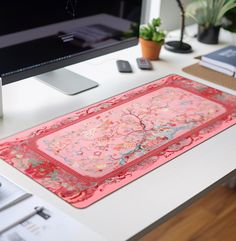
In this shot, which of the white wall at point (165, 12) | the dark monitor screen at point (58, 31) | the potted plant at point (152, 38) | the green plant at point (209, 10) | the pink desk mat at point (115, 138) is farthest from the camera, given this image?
the white wall at point (165, 12)

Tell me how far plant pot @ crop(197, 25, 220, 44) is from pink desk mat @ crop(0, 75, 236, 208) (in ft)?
1.57

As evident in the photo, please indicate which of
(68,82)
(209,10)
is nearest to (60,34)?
(68,82)

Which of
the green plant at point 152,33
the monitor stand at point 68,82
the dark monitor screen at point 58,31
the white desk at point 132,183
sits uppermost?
the dark monitor screen at point 58,31

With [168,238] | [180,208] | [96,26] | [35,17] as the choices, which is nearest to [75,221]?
[180,208]

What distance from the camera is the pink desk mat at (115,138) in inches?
40.8

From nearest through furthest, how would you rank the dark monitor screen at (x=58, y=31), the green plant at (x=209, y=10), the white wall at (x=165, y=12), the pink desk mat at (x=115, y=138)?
the pink desk mat at (x=115, y=138) < the dark monitor screen at (x=58, y=31) < the green plant at (x=209, y=10) < the white wall at (x=165, y=12)

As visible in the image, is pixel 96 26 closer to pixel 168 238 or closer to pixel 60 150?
pixel 60 150

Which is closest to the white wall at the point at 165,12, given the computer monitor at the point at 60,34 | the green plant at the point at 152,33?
the green plant at the point at 152,33

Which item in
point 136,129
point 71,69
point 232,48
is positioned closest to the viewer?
point 136,129

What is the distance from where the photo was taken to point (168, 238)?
1907 millimetres

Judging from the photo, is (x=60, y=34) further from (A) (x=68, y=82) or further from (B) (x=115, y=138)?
(B) (x=115, y=138)

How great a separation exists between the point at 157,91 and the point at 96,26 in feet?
0.90

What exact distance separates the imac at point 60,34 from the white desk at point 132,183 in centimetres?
7

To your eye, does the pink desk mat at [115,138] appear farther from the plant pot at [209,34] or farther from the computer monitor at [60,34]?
the plant pot at [209,34]
